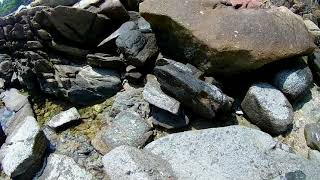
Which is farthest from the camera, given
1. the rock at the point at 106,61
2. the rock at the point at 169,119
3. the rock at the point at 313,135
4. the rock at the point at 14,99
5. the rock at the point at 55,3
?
the rock at the point at 55,3

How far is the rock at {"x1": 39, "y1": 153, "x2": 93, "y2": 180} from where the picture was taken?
3344 millimetres

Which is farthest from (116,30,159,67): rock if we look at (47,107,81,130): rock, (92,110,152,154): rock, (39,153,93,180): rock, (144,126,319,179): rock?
(39,153,93,180): rock

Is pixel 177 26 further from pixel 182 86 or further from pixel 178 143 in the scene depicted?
pixel 178 143

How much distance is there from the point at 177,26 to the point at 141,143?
119cm

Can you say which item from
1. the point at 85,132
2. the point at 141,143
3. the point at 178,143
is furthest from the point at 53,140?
the point at 178,143

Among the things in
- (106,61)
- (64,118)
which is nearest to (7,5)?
(106,61)

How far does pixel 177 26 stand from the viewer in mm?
3764

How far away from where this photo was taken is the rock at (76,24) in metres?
4.23

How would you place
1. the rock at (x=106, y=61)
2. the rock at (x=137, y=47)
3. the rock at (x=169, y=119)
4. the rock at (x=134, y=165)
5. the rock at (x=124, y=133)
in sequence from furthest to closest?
the rock at (x=106, y=61) → the rock at (x=137, y=47) → the rock at (x=169, y=119) → the rock at (x=124, y=133) → the rock at (x=134, y=165)

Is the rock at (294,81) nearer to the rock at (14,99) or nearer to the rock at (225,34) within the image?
the rock at (225,34)

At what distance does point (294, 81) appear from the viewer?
371cm

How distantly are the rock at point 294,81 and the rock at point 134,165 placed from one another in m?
1.40

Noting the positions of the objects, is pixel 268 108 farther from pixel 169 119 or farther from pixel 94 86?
pixel 94 86

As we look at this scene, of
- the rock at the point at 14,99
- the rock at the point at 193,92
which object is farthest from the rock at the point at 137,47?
the rock at the point at 14,99
